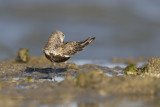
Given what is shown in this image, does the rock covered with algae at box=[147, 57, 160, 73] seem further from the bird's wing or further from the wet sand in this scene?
the wet sand

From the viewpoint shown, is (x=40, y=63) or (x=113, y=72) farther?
(x=40, y=63)

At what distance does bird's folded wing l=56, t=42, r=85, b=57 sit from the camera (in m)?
13.1

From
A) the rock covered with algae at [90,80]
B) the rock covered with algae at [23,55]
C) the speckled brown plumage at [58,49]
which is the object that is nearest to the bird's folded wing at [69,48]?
the speckled brown plumage at [58,49]

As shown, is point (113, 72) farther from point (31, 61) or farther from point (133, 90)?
point (133, 90)

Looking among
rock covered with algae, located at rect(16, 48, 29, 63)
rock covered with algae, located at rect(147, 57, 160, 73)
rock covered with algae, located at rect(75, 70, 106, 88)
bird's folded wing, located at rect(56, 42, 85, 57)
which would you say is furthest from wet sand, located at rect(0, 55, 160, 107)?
rock covered with algae, located at rect(16, 48, 29, 63)

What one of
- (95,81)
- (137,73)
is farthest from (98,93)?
(137,73)

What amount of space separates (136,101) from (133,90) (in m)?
0.74

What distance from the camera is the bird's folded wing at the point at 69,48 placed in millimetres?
13082

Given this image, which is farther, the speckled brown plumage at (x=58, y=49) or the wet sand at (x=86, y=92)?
the speckled brown plumage at (x=58, y=49)

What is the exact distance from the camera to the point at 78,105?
316 inches

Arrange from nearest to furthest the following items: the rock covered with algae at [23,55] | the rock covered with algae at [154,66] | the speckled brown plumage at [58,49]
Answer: the rock covered with algae at [154,66] → the speckled brown plumage at [58,49] → the rock covered with algae at [23,55]

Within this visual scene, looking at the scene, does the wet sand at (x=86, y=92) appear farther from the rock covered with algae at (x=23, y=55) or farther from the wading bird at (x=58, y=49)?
the rock covered with algae at (x=23, y=55)

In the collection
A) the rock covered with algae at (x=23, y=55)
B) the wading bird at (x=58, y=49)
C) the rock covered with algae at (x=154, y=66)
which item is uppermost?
the rock covered with algae at (x=23, y=55)

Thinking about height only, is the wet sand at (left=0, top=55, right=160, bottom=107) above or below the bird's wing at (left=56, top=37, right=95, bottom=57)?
below
